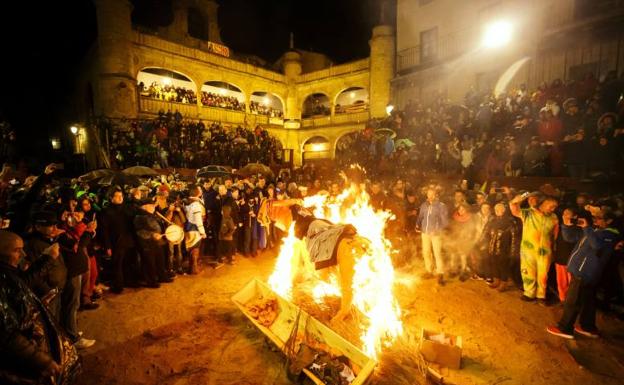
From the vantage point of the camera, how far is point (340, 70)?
2797cm

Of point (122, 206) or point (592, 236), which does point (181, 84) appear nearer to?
point (122, 206)

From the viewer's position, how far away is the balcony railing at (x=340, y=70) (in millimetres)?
26281

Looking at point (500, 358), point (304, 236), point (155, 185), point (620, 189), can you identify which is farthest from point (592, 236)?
point (155, 185)

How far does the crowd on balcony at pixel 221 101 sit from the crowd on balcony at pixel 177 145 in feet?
15.0

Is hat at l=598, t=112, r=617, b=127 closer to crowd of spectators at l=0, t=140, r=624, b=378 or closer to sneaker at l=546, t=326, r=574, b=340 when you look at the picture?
crowd of spectators at l=0, t=140, r=624, b=378

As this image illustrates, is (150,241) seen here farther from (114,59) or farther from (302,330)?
(114,59)

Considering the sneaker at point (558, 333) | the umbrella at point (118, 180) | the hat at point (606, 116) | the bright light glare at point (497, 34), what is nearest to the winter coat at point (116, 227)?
the umbrella at point (118, 180)

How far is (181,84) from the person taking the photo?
24578mm

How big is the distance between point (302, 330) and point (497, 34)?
21026 millimetres

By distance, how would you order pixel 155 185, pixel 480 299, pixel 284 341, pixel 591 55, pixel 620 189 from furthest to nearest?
pixel 591 55 < pixel 155 185 < pixel 620 189 < pixel 480 299 < pixel 284 341

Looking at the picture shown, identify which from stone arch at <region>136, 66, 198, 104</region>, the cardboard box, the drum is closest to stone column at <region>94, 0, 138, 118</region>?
stone arch at <region>136, 66, 198, 104</region>

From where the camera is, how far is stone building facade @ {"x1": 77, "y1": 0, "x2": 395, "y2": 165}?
1955cm

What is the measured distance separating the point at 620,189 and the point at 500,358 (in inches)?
239

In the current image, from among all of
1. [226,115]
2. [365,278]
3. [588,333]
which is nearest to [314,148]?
[226,115]
